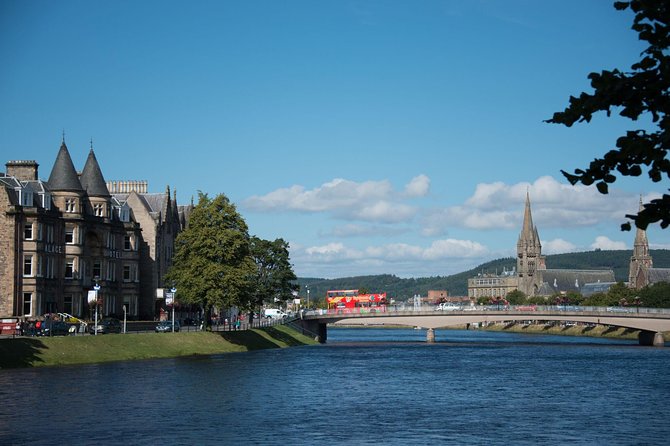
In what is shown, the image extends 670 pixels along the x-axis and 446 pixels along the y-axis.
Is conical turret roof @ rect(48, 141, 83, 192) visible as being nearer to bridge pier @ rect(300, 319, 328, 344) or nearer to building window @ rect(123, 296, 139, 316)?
building window @ rect(123, 296, 139, 316)

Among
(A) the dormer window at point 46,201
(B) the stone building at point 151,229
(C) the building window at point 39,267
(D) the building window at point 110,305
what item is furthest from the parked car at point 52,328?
(B) the stone building at point 151,229

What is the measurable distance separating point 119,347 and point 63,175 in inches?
1160

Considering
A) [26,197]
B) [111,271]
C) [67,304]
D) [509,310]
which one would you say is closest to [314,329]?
[509,310]

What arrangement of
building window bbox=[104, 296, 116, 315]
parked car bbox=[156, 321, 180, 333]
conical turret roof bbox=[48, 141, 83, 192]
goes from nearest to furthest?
1. parked car bbox=[156, 321, 180, 333]
2. conical turret roof bbox=[48, 141, 83, 192]
3. building window bbox=[104, 296, 116, 315]

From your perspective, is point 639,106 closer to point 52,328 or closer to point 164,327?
Answer: point 52,328

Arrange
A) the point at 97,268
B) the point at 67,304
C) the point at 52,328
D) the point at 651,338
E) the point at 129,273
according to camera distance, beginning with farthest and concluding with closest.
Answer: the point at 651,338 < the point at 129,273 < the point at 97,268 < the point at 67,304 < the point at 52,328

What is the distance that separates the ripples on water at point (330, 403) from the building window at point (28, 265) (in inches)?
947

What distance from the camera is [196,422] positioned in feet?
170

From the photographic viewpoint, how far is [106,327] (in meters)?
104

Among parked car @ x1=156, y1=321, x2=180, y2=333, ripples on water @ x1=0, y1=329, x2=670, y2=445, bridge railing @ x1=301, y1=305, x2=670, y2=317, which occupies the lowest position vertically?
ripples on water @ x1=0, y1=329, x2=670, y2=445

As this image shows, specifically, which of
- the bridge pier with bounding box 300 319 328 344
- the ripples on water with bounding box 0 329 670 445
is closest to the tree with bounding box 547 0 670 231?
the ripples on water with bounding box 0 329 670 445

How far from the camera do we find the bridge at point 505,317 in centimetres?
15475

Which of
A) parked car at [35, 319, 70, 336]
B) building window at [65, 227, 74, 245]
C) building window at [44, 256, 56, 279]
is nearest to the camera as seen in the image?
parked car at [35, 319, 70, 336]

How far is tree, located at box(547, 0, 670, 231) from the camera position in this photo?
20531 mm
